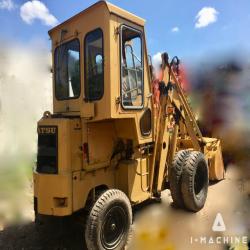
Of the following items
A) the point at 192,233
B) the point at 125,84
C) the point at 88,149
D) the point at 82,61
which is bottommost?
the point at 192,233

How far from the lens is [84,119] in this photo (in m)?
4.34

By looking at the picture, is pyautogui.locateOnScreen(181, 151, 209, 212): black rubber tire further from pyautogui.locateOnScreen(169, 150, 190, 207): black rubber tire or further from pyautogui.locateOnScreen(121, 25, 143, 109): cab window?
pyautogui.locateOnScreen(121, 25, 143, 109): cab window

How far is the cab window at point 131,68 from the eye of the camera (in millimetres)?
4469

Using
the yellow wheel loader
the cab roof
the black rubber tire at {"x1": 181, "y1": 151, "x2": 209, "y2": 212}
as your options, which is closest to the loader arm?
the yellow wheel loader

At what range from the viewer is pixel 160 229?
505 cm

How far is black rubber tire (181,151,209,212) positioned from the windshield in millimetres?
2321

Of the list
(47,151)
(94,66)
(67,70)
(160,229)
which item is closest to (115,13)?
(94,66)

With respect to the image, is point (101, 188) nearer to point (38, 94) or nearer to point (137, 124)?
point (137, 124)

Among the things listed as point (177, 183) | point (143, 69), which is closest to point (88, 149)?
point (143, 69)

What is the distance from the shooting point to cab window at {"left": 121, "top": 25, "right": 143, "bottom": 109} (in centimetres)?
447

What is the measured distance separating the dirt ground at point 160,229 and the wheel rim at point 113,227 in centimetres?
33

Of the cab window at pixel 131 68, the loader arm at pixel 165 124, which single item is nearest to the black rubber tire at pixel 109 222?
the loader arm at pixel 165 124

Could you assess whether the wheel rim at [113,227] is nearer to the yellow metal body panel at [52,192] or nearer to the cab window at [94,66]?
the yellow metal body panel at [52,192]

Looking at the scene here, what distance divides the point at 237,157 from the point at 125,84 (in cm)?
544
